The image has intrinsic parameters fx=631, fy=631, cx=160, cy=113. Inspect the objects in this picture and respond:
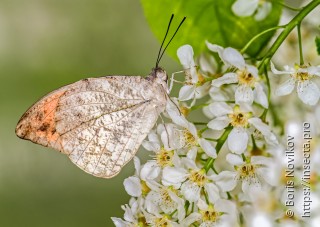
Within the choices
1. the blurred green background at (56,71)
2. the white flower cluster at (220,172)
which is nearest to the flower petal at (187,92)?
the white flower cluster at (220,172)

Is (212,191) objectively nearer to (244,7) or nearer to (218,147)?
(218,147)

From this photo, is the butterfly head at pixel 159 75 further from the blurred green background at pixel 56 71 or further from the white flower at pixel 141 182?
the blurred green background at pixel 56 71

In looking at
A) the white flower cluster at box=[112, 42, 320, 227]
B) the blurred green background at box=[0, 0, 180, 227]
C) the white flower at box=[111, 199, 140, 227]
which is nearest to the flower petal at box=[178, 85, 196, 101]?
the white flower cluster at box=[112, 42, 320, 227]

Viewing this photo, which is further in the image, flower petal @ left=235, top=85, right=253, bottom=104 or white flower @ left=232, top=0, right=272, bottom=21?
white flower @ left=232, top=0, right=272, bottom=21

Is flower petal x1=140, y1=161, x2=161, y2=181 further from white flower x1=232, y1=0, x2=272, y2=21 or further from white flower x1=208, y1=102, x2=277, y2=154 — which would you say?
white flower x1=232, y1=0, x2=272, y2=21

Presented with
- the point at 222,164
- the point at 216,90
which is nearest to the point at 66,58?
the point at 222,164

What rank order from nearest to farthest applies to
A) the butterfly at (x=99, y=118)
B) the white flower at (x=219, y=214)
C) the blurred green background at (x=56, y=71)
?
1. the white flower at (x=219, y=214)
2. the butterfly at (x=99, y=118)
3. the blurred green background at (x=56, y=71)

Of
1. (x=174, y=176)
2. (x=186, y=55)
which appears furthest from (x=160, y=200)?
(x=186, y=55)
